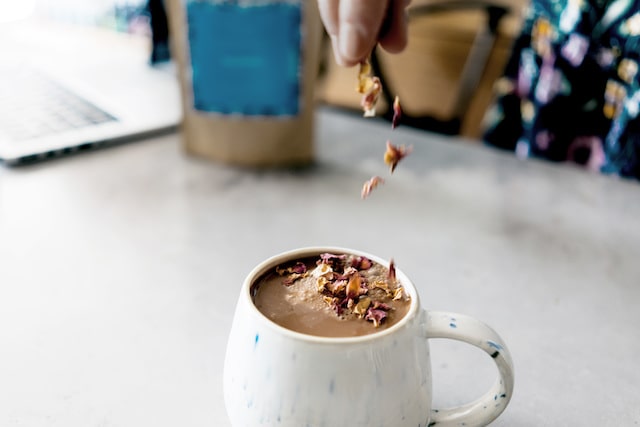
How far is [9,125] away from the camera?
2.72 ft

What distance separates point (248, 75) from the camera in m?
0.75

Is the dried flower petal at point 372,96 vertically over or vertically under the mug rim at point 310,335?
over

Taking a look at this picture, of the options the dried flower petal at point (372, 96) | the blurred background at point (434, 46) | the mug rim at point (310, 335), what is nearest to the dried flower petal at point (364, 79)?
the dried flower petal at point (372, 96)

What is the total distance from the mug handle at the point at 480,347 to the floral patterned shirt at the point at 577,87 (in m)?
0.62

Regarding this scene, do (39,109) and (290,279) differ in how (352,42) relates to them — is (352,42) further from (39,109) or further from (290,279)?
(39,109)

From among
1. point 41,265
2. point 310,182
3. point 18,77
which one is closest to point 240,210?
point 310,182

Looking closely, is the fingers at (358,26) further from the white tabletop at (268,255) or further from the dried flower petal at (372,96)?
the white tabletop at (268,255)

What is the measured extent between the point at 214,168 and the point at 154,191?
92 mm

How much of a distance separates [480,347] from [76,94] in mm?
817

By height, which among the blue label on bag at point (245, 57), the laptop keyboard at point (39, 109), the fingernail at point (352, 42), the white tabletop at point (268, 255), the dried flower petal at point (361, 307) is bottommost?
the white tabletop at point (268, 255)

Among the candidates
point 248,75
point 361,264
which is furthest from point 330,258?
point 248,75

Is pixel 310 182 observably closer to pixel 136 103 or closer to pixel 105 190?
pixel 105 190

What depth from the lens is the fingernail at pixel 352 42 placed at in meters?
0.48

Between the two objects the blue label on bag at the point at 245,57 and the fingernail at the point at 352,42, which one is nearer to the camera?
the fingernail at the point at 352,42
